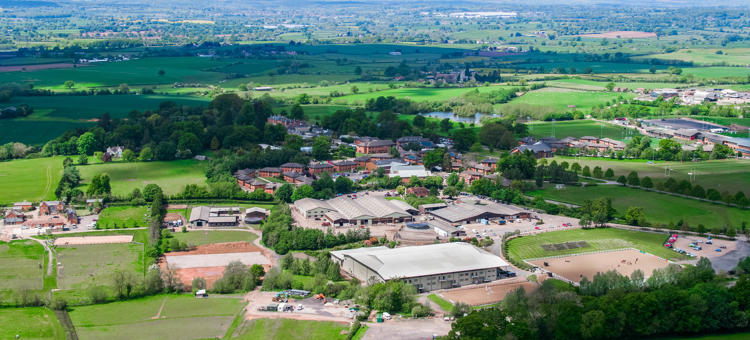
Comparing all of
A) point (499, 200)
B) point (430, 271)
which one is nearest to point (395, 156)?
point (499, 200)

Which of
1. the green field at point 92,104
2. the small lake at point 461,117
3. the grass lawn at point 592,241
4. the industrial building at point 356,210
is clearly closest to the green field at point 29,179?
the green field at point 92,104

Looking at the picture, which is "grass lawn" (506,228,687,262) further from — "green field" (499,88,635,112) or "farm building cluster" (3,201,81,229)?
"green field" (499,88,635,112)

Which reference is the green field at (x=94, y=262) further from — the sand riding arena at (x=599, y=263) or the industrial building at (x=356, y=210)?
the sand riding arena at (x=599, y=263)

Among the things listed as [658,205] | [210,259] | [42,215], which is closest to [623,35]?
Result: [658,205]

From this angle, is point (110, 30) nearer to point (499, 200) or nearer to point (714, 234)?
point (499, 200)

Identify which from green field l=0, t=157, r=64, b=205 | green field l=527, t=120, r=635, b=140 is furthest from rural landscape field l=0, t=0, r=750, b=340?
green field l=527, t=120, r=635, b=140

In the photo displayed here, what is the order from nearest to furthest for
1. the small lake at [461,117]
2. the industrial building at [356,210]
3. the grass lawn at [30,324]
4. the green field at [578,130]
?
the grass lawn at [30,324] → the industrial building at [356,210] → the green field at [578,130] → the small lake at [461,117]
